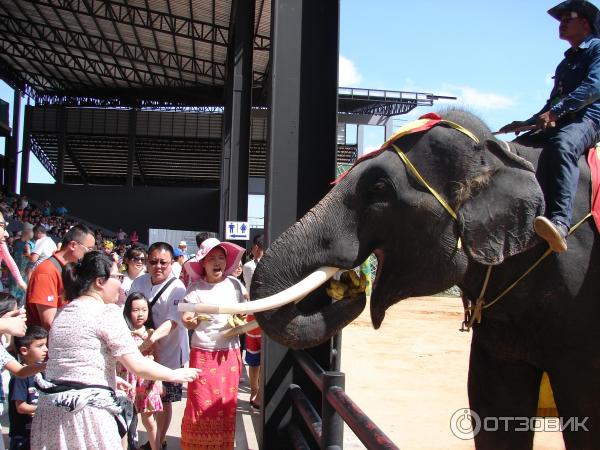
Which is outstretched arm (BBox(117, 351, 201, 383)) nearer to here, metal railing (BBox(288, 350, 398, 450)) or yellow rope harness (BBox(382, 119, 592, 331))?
metal railing (BBox(288, 350, 398, 450))

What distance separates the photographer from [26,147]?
115 feet

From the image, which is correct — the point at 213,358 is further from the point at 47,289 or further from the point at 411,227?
the point at 411,227

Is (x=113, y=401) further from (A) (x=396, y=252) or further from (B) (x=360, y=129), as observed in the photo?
(B) (x=360, y=129)

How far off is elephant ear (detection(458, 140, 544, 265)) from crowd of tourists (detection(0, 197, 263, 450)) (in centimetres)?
112

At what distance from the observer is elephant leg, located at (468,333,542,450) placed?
273 centimetres

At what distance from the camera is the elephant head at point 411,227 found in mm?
2279

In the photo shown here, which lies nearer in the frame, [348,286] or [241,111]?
[348,286]

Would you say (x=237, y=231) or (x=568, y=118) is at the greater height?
(x=568, y=118)

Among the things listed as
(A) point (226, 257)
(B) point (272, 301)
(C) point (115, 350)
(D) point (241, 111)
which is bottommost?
(C) point (115, 350)

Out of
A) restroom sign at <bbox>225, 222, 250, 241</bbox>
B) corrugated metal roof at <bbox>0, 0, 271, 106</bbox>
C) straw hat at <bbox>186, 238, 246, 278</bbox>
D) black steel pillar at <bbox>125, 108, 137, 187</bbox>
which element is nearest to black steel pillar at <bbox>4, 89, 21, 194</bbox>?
corrugated metal roof at <bbox>0, 0, 271, 106</bbox>

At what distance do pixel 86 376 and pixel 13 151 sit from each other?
35149mm

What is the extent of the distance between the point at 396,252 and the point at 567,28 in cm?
148

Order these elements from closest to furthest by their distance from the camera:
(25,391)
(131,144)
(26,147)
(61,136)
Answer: (25,391)
(26,147)
(61,136)
(131,144)

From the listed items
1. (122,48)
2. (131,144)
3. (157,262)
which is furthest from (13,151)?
(157,262)
